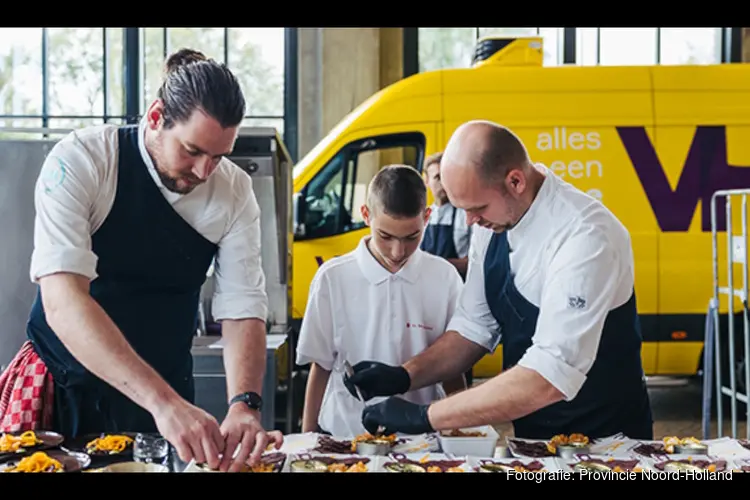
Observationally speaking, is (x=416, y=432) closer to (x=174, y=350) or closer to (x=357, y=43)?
(x=174, y=350)

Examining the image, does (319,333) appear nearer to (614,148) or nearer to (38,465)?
(38,465)

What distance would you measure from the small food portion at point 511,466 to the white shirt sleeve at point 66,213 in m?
0.92

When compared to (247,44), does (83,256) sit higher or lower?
lower

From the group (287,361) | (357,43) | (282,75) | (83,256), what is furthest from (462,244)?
(282,75)

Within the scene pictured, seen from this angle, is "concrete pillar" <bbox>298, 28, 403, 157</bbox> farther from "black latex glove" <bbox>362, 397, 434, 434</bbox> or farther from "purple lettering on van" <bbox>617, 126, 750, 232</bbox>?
"black latex glove" <bbox>362, 397, 434, 434</bbox>

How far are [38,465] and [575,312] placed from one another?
1162 mm

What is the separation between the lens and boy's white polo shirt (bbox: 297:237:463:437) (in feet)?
8.00

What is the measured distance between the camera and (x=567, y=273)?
1877 millimetres

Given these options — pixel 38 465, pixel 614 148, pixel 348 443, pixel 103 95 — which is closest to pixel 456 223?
pixel 614 148

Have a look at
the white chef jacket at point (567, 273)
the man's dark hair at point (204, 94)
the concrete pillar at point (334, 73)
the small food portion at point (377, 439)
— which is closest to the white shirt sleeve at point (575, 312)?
the white chef jacket at point (567, 273)

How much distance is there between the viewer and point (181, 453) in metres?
1.54

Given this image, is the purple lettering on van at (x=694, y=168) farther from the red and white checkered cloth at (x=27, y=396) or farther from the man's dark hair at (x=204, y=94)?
the red and white checkered cloth at (x=27, y=396)

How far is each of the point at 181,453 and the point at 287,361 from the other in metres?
2.14

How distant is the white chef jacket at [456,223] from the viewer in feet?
14.5
